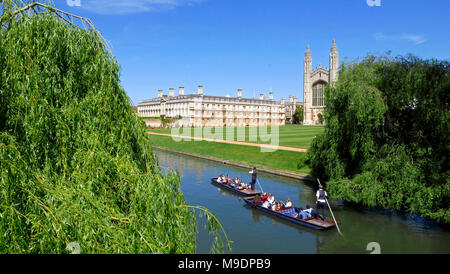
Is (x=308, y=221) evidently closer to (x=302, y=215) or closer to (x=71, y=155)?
(x=302, y=215)

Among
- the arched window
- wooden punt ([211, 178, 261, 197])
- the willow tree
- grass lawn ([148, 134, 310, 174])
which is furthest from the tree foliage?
the arched window

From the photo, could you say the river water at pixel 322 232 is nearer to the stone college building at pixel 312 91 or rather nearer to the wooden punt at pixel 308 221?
the wooden punt at pixel 308 221

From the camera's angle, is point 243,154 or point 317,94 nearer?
point 243,154

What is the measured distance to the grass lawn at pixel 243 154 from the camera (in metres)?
29.7

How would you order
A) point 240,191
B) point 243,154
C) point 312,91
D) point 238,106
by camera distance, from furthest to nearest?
point 238,106 < point 312,91 < point 243,154 < point 240,191

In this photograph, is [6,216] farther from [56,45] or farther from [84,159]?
[56,45]

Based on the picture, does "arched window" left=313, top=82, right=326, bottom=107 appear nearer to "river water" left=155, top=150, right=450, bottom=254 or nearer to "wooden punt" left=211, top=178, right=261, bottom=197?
"wooden punt" left=211, top=178, right=261, bottom=197

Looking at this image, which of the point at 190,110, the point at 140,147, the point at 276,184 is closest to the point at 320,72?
the point at 190,110

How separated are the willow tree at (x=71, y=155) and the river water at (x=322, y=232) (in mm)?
6533

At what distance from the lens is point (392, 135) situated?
17766mm

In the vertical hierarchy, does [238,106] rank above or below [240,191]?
above

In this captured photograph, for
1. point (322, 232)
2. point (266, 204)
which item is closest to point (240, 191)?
point (266, 204)

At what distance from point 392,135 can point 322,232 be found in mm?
7419

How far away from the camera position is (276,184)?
24.1 meters
